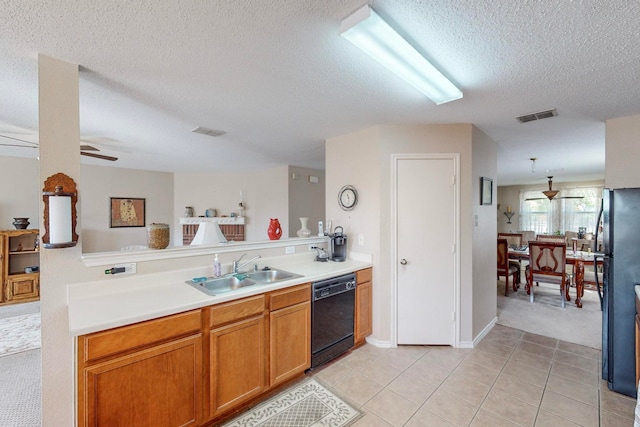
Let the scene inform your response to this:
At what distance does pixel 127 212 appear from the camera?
609 cm

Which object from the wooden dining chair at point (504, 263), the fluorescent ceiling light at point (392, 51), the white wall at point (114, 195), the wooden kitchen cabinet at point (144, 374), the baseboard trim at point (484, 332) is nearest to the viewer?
the fluorescent ceiling light at point (392, 51)

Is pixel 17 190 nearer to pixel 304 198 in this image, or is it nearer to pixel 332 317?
pixel 304 198

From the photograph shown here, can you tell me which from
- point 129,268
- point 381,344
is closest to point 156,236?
point 129,268

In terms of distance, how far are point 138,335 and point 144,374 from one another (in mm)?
233

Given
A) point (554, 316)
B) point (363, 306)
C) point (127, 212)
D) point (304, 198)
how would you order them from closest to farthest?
point (363, 306) → point (554, 316) → point (304, 198) → point (127, 212)

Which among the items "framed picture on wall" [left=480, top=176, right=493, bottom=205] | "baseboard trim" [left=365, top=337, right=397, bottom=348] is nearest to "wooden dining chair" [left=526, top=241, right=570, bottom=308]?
"framed picture on wall" [left=480, top=176, right=493, bottom=205]

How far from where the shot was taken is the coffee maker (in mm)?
3195

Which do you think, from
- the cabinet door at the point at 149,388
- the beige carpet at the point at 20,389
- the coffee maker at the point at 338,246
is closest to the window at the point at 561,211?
the coffee maker at the point at 338,246

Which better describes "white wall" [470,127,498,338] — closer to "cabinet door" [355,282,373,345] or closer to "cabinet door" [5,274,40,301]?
"cabinet door" [355,282,373,345]

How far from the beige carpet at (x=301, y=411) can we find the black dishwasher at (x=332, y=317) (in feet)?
0.98

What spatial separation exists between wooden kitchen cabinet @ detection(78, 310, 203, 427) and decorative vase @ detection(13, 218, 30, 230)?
4.97 metres

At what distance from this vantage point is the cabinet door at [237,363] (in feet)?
6.03

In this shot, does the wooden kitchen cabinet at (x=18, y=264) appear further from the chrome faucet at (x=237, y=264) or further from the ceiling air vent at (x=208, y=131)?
the chrome faucet at (x=237, y=264)

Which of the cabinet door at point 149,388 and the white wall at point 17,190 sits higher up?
the white wall at point 17,190
